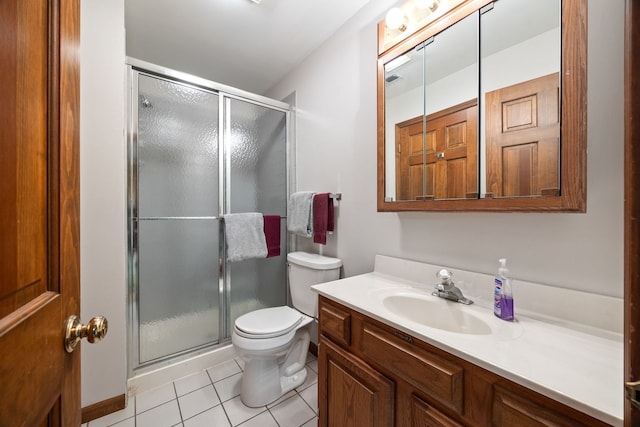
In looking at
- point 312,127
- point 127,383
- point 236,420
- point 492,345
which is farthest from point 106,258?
point 492,345

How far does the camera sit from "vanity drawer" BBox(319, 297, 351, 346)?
3.49 ft

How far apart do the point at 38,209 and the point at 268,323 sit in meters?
1.34

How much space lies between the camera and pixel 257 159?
7.23 ft

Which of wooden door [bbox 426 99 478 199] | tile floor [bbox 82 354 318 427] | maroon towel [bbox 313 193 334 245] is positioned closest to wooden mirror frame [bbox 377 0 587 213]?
wooden door [bbox 426 99 478 199]

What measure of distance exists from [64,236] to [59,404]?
325 millimetres

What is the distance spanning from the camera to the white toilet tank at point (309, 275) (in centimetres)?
172

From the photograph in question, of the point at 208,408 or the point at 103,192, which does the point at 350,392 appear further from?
the point at 103,192

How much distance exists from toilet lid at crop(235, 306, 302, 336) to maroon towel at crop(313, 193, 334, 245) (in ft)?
1.75

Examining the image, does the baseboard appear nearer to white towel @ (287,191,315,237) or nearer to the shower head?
white towel @ (287,191,315,237)

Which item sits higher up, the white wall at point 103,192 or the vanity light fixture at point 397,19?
the vanity light fixture at point 397,19

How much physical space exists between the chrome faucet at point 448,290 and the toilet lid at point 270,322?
0.91 m

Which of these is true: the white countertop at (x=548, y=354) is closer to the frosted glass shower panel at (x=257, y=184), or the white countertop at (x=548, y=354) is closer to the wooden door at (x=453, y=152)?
the wooden door at (x=453, y=152)

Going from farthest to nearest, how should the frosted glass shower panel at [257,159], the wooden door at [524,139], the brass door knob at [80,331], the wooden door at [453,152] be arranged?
the frosted glass shower panel at [257,159], the wooden door at [453,152], the wooden door at [524,139], the brass door knob at [80,331]

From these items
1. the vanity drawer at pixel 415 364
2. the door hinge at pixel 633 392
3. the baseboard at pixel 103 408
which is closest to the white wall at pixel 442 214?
the vanity drawer at pixel 415 364
